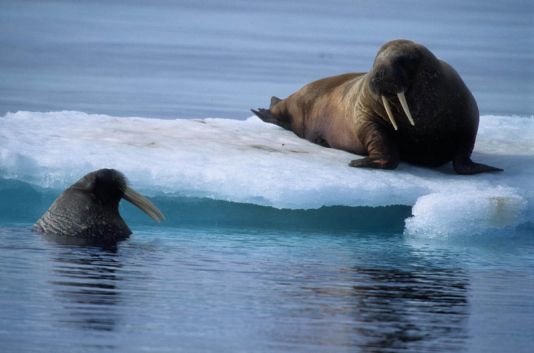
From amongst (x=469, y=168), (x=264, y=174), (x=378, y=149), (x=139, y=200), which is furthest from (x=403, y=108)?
(x=139, y=200)

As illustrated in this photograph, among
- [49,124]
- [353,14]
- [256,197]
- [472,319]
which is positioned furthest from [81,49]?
[472,319]

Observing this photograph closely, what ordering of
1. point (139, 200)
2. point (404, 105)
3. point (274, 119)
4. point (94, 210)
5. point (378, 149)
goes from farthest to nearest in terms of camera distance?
point (274, 119) → point (378, 149) → point (404, 105) → point (139, 200) → point (94, 210)

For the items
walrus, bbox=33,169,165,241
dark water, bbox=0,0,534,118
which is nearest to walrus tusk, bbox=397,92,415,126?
walrus, bbox=33,169,165,241

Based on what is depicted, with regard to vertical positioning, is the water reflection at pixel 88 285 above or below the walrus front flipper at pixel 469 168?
below

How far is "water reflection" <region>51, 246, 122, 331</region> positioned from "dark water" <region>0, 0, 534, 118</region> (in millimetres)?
15217

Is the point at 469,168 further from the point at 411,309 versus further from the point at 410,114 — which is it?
the point at 411,309

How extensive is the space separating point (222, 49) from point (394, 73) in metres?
32.0

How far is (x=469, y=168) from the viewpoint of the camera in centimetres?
1241

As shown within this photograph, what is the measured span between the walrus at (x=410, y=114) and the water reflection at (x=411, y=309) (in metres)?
2.84

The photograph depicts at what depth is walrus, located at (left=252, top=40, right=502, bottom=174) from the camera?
12.0 metres

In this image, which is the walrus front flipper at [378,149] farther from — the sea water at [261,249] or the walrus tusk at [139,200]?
the walrus tusk at [139,200]

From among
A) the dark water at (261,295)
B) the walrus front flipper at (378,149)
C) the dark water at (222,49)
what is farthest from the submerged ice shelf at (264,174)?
the dark water at (222,49)

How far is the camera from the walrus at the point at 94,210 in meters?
10.6

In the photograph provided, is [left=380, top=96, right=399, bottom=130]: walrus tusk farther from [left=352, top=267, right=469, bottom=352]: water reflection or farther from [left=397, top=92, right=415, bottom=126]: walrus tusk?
[left=352, top=267, right=469, bottom=352]: water reflection
